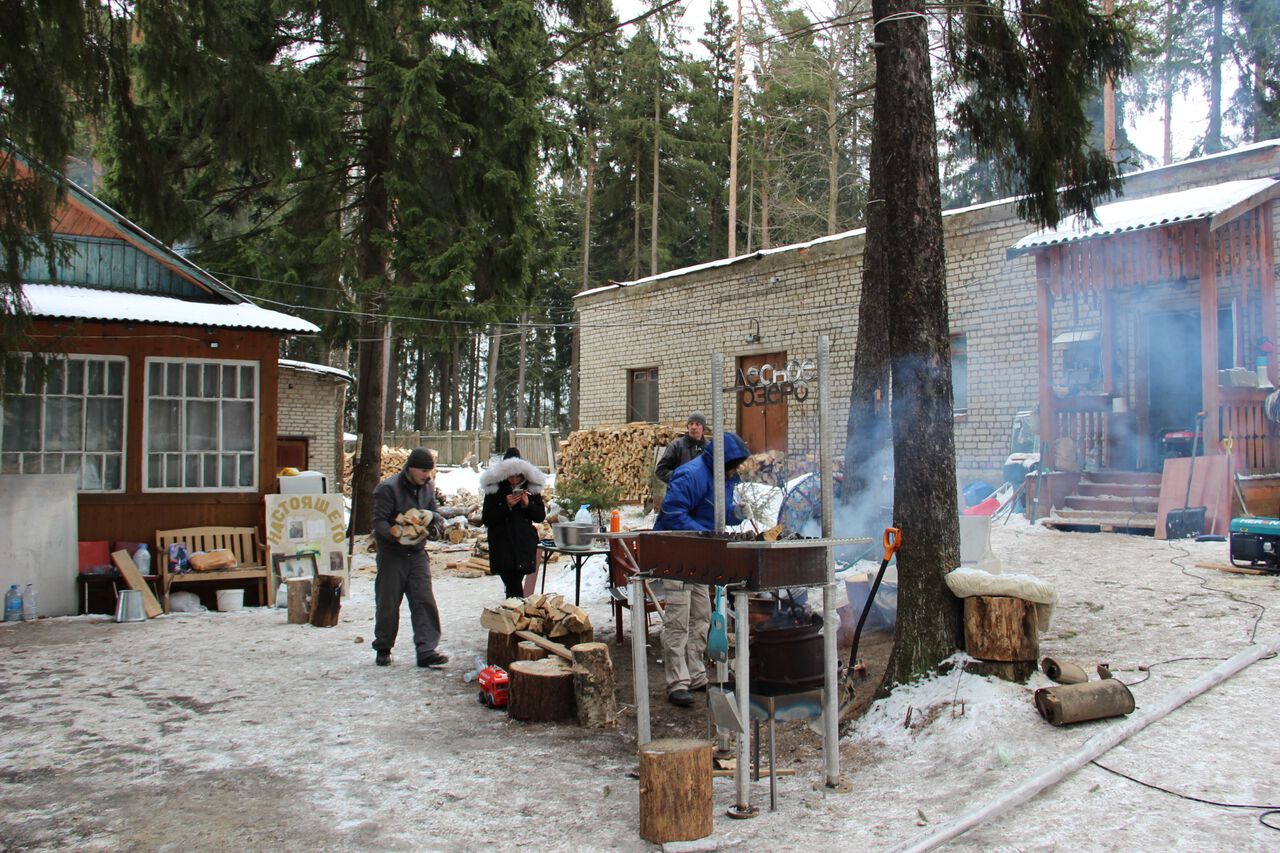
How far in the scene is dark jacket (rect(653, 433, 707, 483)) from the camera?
7215 millimetres

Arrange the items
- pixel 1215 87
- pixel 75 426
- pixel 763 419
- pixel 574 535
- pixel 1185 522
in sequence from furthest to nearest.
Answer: pixel 1215 87, pixel 763 419, pixel 1185 522, pixel 75 426, pixel 574 535

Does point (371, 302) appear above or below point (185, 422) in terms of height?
above

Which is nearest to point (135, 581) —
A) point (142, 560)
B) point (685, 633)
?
point (142, 560)

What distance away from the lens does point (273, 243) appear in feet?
55.5

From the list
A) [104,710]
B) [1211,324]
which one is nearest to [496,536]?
[104,710]

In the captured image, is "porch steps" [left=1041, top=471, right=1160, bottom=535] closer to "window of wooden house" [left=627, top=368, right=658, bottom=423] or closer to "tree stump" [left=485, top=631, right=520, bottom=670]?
"tree stump" [left=485, top=631, right=520, bottom=670]

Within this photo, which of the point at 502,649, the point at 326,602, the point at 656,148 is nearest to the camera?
the point at 502,649

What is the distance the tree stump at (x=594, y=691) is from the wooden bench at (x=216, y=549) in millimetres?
5680

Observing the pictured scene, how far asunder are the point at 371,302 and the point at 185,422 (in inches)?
256

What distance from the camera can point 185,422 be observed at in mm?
10562

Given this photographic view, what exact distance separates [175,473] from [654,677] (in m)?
6.27

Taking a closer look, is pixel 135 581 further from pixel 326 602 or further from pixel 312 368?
pixel 312 368

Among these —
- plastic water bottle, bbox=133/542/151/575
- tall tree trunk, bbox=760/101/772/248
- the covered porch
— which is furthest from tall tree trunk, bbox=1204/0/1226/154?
plastic water bottle, bbox=133/542/151/575

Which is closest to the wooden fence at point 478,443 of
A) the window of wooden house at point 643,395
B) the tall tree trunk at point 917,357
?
the window of wooden house at point 643,395
